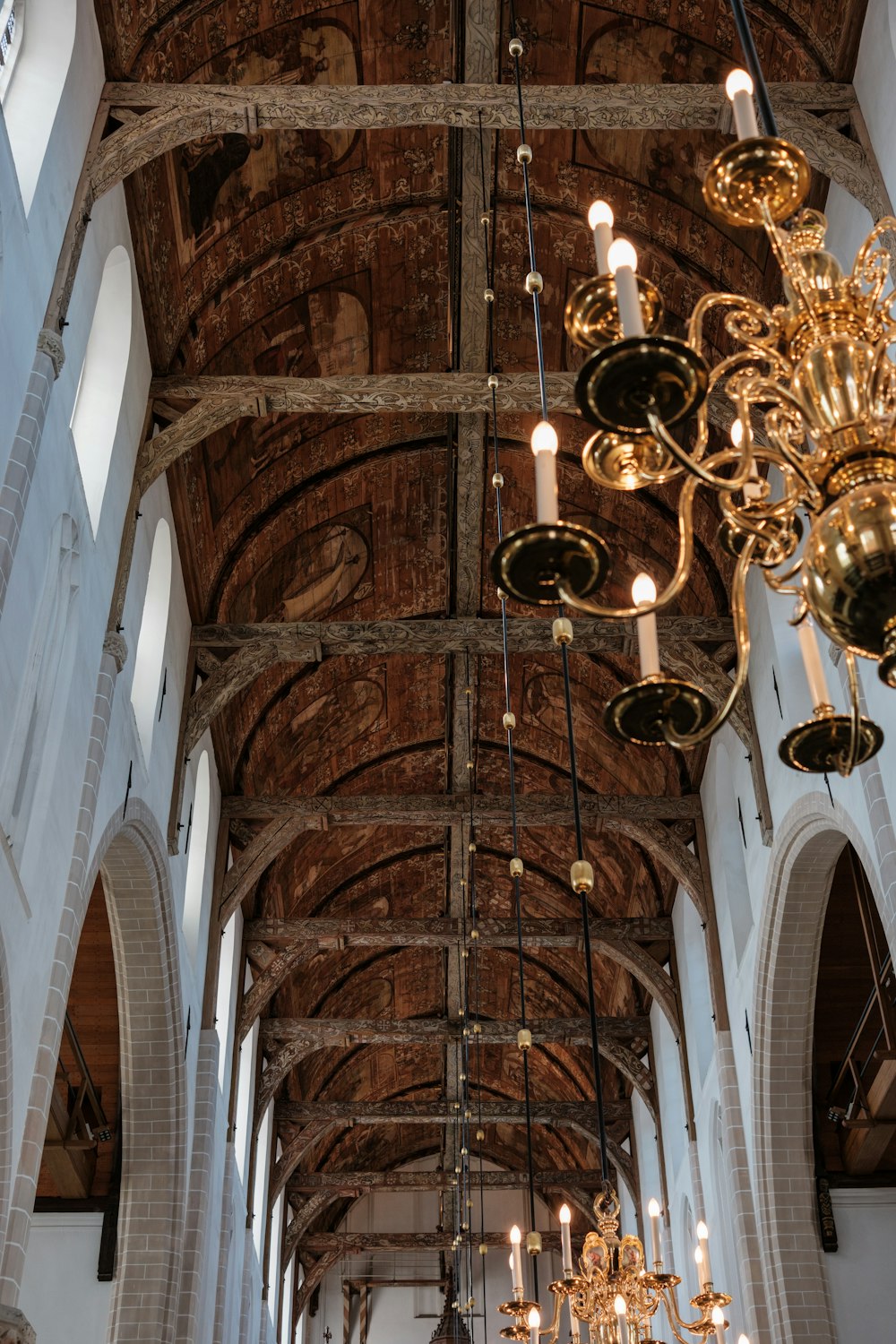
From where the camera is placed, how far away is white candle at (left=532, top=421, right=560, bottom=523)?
4.24 m

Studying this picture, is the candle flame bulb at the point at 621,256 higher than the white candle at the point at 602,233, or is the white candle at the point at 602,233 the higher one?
the white candle at the point at 602,233

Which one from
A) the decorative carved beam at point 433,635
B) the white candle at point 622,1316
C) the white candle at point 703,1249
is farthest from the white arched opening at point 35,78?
the white candle at point 622,1316

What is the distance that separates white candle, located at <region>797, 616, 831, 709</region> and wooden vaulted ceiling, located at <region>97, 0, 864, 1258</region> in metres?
6.66

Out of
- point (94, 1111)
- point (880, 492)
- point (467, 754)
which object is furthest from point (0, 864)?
point (467, 754)

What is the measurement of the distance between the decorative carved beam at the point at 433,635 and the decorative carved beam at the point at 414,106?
507 cm

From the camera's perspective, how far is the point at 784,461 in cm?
425

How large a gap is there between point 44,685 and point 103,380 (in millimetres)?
2969

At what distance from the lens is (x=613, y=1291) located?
9906 millimetres

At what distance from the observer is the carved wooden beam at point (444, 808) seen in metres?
15.7

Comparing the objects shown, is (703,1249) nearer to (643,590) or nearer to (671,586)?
(643,590)

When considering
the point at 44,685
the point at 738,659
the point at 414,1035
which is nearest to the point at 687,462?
the point at 738,659

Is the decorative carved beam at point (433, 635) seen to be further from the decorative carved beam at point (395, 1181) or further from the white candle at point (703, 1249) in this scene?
the decorative carved beam at point (395, 1181)

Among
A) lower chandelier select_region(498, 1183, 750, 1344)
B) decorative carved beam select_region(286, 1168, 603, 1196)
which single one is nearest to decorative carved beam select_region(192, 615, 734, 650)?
lower chandelier select_region(498, 1183, 750, 1344)

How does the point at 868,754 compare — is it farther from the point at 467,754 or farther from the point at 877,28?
the point at 467,754
